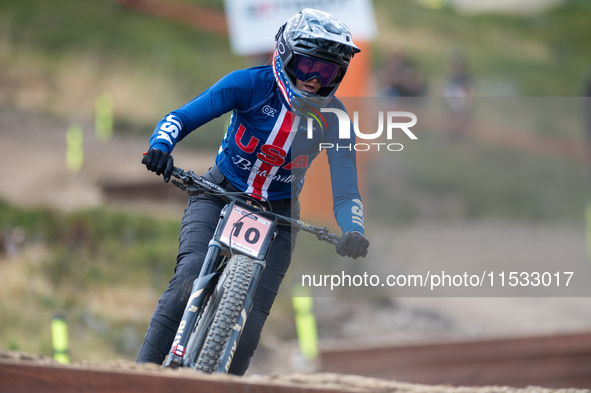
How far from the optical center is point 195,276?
3.92m

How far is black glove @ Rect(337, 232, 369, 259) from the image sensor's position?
12.2 feet

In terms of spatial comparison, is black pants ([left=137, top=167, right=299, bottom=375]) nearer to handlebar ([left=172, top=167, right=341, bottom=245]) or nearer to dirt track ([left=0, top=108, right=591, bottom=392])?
handlebar ([left=172, top=167, right=341, bottom=245])

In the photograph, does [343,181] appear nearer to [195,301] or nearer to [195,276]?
[195,276]

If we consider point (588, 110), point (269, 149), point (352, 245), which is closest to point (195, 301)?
point (352, 245)

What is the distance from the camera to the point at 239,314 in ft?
12.0

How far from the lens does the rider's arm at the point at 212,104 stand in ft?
13.0

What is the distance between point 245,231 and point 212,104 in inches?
32.1

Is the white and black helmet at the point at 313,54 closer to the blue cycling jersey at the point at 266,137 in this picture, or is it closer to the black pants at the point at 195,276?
the blue cycling jersey at the point at 266,137

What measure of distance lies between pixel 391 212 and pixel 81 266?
27.8 feet

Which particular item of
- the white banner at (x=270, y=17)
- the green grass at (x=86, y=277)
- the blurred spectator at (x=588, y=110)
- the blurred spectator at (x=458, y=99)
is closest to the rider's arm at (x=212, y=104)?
the green grass at (x=86, y=277)

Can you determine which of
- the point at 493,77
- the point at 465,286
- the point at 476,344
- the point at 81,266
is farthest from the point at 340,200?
the point at 493,77

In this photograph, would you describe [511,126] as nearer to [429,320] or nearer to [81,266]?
[429,320]

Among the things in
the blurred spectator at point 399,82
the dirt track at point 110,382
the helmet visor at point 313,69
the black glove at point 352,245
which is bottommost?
the dirt track at point 110,382

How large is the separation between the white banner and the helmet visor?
5247 mm
